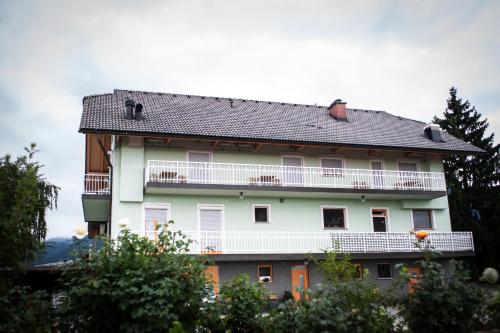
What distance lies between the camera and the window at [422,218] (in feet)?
75.4

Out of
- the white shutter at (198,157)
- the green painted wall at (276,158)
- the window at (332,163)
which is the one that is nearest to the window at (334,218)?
the window at (332,163)

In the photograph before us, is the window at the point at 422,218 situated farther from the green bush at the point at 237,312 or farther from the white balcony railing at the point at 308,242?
the green bush at the point at 237,312

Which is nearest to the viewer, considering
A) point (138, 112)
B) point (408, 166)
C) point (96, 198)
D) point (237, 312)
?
point (237, 312)

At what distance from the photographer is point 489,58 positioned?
20.0 meters

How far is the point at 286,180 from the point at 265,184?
1114 mm

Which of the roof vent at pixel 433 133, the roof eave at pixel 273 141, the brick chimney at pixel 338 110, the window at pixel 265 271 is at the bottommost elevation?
the window at pixel 265 271

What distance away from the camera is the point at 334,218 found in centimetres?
2191

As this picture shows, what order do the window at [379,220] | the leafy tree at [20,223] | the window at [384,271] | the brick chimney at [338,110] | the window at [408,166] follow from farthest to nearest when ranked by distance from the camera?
1. the brick chimney at [338,110]
2. the window at [408,166]
3. the window at [379,220]
4. the window at [384,271]
5. the leafy tree at [20,223]

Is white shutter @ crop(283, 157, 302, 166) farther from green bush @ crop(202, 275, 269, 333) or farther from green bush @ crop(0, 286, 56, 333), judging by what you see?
green bush @ crop(0, 286, 56, 333)

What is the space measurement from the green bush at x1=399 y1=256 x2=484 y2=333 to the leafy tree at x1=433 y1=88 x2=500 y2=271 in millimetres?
21355

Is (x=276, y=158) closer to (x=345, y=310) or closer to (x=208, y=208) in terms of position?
(x=208, y=208)

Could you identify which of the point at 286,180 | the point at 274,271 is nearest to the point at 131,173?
the point at 286,180

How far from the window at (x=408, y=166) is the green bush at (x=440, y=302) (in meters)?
17.9

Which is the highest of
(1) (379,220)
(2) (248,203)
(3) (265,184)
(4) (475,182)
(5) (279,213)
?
(4) (475,182)
